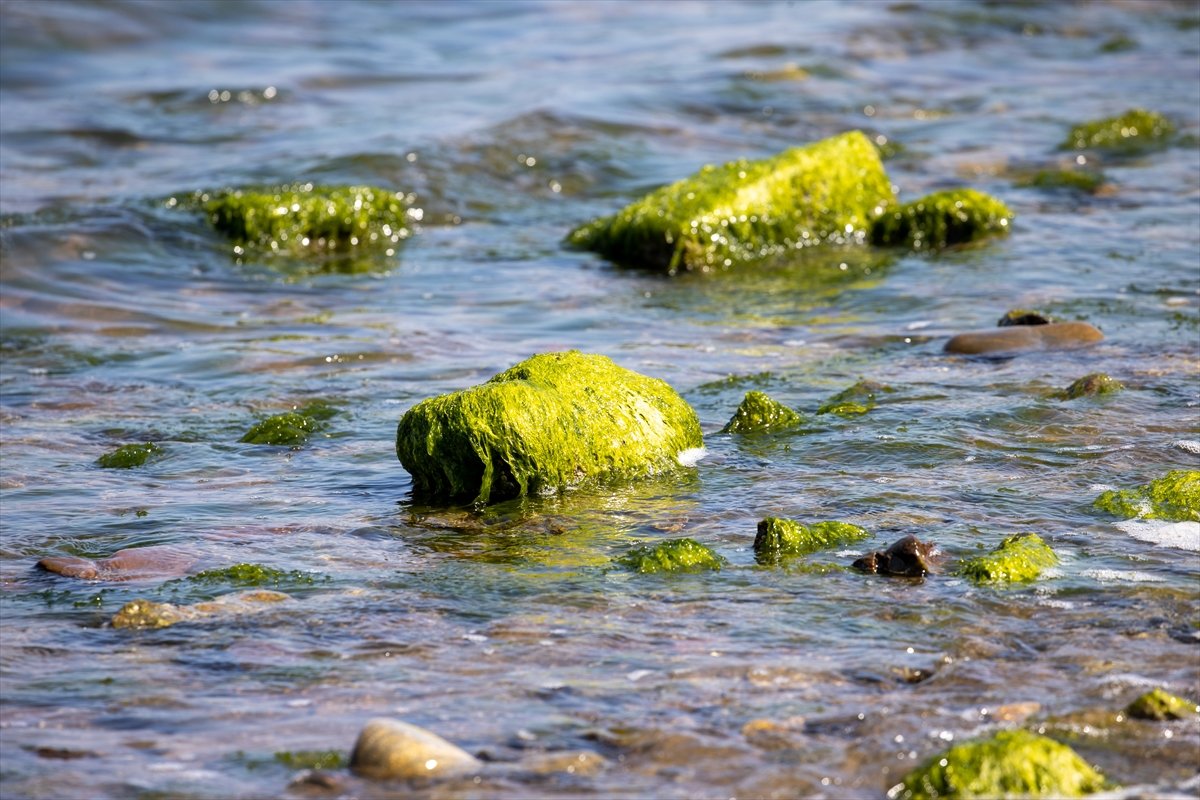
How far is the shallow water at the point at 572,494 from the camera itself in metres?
3.76

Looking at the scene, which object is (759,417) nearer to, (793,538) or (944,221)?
(793,538)

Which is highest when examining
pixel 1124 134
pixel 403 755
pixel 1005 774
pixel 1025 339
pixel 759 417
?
pixel 1124 134

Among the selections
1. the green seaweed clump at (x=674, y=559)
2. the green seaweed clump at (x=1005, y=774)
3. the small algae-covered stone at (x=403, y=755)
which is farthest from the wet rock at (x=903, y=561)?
the small algae-covered stone at (x=403, y=755)

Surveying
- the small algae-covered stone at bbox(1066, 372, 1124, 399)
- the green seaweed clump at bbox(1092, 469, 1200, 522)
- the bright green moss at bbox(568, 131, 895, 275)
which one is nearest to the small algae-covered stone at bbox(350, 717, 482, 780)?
the green seaweed clump at bbox(1092, 469, 1200, 522)

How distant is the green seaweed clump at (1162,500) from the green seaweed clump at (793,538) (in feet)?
3.05

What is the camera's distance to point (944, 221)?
10.1 meters

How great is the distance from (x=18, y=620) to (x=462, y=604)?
1.29 m

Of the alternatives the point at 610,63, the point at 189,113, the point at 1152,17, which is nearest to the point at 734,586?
the point at 189,113

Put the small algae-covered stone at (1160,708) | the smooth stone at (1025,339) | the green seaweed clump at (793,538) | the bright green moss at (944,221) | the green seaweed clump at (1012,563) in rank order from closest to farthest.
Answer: the small algae-covered stone at (1160,708) → the green seaweed clump at (1012,563) → the green seaweed clump at (793,538) → the smooth stone at (1025,339) → the bright green moss at (944,221)

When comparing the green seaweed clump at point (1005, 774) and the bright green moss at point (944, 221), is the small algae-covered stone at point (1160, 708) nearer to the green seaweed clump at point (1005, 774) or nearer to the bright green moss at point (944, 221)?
the green seaweed clump at point (1005, 774)

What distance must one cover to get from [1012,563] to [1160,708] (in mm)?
948

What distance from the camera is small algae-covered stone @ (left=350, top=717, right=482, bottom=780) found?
348 cm

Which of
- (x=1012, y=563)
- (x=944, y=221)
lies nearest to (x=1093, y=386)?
(x=1012, y=563)

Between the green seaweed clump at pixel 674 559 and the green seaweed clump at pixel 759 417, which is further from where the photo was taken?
the green seaweed clump at pixel 759 417
